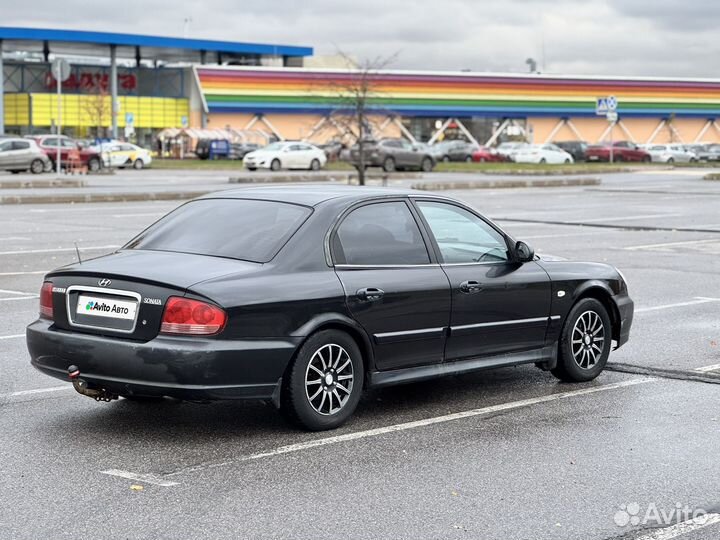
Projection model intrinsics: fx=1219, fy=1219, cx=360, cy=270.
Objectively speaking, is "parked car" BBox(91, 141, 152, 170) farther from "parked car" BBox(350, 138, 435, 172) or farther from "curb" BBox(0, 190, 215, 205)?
"curb" BBox(0, 190, 215, 205)

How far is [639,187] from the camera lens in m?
40.9

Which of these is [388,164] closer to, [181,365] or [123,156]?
[123,156]

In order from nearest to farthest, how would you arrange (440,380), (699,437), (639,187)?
(699,437), (440,380), (639,187)

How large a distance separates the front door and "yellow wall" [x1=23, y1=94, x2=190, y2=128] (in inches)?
2745

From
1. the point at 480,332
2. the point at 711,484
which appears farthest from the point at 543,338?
the point at 711,484

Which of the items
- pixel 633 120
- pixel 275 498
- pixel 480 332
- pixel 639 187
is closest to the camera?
pixel 275 498

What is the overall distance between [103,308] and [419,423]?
200 centimetres

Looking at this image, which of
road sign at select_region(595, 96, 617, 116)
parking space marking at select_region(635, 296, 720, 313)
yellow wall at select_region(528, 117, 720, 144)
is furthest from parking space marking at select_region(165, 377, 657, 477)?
yellow wall at select_region(528, 117, 720, 144)

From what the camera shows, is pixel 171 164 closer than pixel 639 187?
No

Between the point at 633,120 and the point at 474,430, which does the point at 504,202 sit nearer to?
the point at 474,430

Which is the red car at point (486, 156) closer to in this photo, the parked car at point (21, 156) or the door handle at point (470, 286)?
the parked car at point (21, 156)

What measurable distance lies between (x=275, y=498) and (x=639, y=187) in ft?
120

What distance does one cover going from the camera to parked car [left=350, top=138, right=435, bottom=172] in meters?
53.6

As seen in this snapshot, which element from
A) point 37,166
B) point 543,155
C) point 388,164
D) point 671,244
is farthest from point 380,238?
point 543,155
